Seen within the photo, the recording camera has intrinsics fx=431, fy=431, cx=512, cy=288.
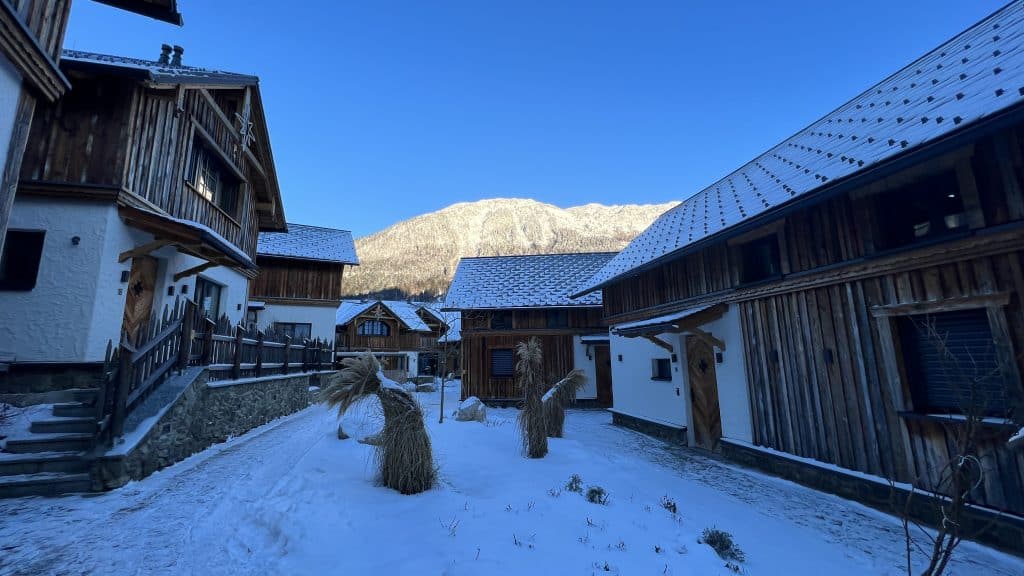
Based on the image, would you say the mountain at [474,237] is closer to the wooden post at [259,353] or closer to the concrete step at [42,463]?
the wooden post at [259,353]

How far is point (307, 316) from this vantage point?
2241 cm

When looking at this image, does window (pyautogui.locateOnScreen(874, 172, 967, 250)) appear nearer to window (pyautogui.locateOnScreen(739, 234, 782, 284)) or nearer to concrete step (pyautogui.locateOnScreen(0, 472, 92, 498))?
window (pyautogui.locateOnScreen(739, 234, 782, 284))

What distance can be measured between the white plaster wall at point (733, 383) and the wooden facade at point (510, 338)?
34.1ft

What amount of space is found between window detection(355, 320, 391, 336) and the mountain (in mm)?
46501

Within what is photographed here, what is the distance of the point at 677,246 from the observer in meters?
10.6

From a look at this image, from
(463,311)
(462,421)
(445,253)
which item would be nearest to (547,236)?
(445,253)

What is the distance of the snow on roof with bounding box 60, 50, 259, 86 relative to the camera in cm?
788

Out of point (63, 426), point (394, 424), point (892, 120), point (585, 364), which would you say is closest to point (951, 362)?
point (892, 120)

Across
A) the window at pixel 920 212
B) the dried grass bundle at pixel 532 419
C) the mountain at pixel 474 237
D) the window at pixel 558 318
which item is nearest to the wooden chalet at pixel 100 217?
the dried grass bundle at pixel 532 419

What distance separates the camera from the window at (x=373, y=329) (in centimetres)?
3609

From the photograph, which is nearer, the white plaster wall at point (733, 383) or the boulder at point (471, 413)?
the white plaster wall at point (733, 383)

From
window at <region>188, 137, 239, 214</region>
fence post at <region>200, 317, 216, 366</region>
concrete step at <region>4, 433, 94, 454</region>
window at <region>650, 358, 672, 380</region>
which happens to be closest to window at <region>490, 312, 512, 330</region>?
window at <region>650, 358, 672, 380</region>

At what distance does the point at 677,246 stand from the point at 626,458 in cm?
516

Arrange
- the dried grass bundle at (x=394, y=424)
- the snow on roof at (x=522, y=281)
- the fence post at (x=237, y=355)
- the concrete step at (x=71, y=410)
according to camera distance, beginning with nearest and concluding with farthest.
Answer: the dried grass bundle at (x=394, y=424)
the concrete step at (x=71, y=410)
the fence post at (x=237, y=355)
the snow on roof at (x=522, y=281)
